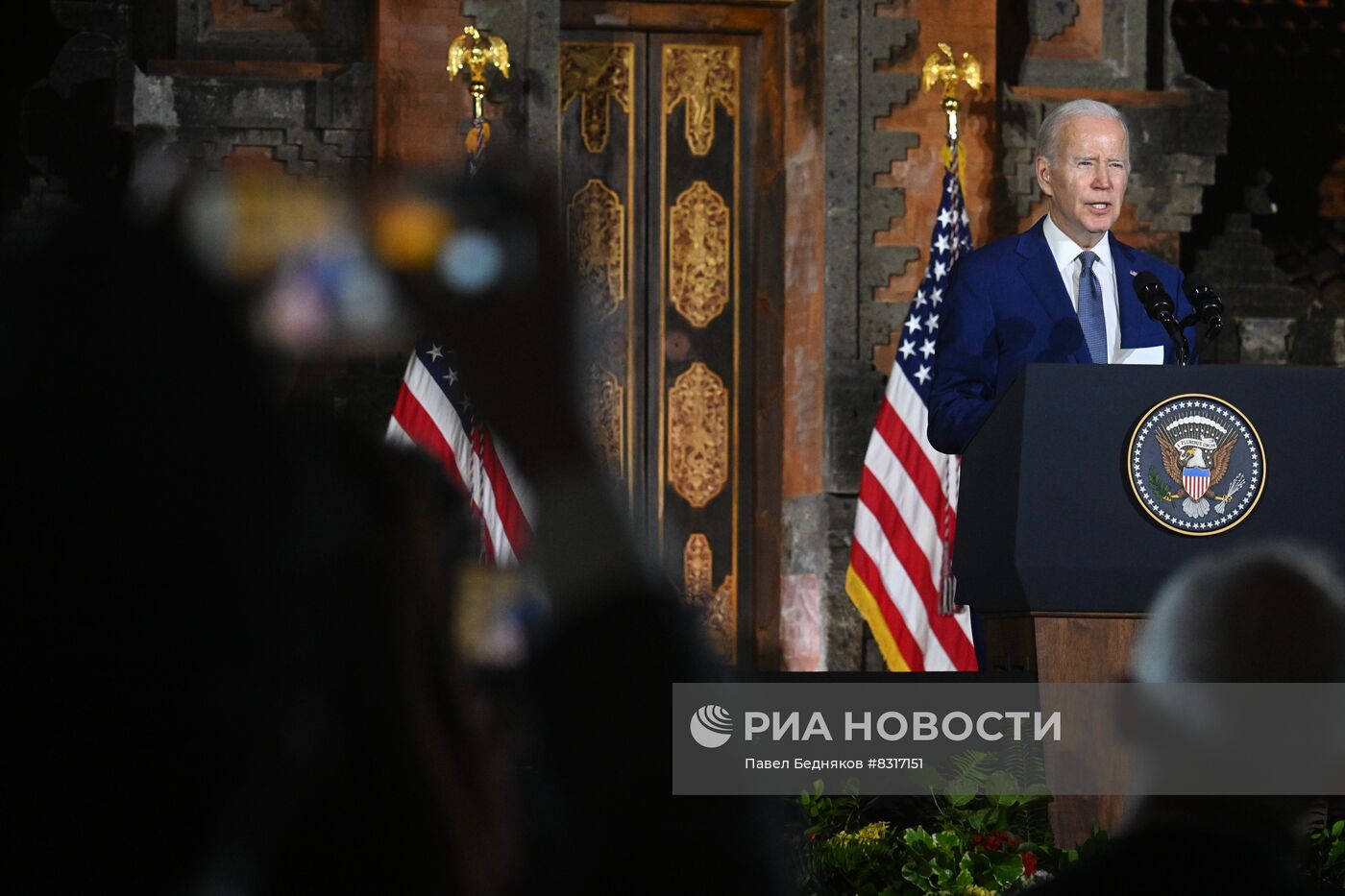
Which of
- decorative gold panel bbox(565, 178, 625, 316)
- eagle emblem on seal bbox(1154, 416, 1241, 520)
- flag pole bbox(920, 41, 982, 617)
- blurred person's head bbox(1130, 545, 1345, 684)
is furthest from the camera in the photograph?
decorative gold panel bbox(565, 178, 625, 316)

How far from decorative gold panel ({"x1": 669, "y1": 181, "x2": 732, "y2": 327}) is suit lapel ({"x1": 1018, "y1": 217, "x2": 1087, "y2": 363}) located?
15.5ft

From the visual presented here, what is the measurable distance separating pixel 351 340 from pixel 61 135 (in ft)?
26.2

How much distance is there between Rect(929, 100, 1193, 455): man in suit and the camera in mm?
3594

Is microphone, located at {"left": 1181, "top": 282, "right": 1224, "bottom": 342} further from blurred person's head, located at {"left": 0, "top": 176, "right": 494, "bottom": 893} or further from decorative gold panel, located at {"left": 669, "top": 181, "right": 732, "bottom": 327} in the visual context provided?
decorative gold panel, located at {"left": 669, "top": 181, "right": 732, "bottom": 327}

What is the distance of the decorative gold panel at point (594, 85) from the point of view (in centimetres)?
827

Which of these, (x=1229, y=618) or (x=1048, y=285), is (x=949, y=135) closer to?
(x=1048, y=285)

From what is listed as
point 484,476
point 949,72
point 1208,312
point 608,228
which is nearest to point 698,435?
point 608,228

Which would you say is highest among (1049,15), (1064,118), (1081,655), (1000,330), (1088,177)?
(1049,15)

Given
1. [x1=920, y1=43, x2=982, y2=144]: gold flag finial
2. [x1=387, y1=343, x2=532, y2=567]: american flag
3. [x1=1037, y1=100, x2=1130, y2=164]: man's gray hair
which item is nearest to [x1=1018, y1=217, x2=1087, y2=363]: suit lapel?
[x1=1037, y1=100, x2=1130, y2=164]: man's gray hair

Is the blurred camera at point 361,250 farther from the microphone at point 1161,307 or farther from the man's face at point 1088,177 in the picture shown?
the man's face at point 1088,177

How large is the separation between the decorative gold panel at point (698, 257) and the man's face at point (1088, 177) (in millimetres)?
4708

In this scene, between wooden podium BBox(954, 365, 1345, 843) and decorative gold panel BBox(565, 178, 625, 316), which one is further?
decorative gold panel BBox(565, 178, 625, 316)

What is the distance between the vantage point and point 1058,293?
11.8 feet

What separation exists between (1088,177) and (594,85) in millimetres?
5006
